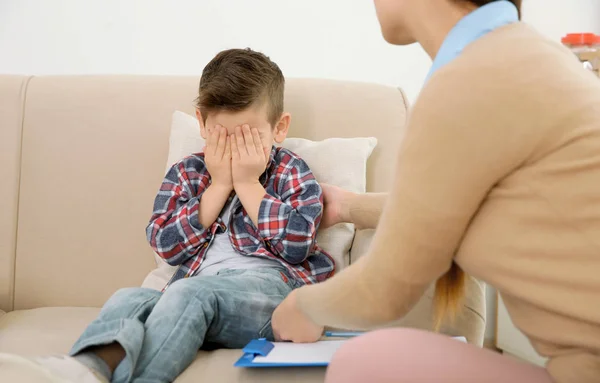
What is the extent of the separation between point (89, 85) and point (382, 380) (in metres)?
1.14

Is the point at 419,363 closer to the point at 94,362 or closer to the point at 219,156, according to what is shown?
the point at 94,362

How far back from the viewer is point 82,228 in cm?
148

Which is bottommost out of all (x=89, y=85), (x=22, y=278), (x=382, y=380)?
(x=22, y=278)

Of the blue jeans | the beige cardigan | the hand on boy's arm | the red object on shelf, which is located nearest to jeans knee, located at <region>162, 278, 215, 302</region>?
the blue jeans

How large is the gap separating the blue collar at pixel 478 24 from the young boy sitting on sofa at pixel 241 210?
23.1 inches

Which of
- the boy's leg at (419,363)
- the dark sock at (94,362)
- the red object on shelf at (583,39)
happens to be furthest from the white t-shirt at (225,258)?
the red object on shelf at (583,39)

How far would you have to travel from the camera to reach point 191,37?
207 centimetres

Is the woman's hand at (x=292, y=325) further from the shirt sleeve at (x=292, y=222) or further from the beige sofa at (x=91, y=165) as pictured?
the beige sofa at (x=91, y=165)

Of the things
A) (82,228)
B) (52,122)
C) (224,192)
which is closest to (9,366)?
→ (224,192)

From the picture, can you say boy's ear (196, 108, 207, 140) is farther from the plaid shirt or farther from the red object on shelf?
the red object on shelf

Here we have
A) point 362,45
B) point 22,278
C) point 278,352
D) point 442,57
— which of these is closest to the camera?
point 442,57

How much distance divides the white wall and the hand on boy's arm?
825mm

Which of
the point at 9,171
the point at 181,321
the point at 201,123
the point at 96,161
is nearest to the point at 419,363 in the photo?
the point at 181,321

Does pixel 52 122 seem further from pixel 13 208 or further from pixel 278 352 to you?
pixel 278 352
